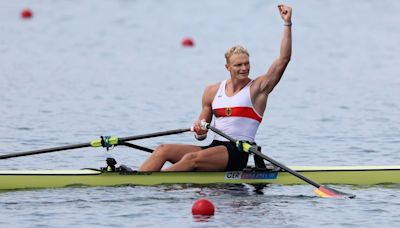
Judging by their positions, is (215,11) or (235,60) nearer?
(235,60)

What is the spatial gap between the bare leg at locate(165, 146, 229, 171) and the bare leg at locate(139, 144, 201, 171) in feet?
0.29

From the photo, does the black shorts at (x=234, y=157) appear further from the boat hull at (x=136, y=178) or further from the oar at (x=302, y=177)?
the oar at (x=302, y=177)

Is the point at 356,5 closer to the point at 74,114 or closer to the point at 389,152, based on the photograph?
the point at 74,114

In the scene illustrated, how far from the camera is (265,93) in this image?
15883 millimetres

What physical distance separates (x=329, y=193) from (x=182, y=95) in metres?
11.7

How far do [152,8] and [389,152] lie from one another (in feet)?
86.4

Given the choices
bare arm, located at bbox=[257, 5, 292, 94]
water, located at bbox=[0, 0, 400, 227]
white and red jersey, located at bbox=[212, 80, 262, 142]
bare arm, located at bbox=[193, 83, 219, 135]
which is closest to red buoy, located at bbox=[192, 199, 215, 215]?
water, located at bbox=[0, 0, 400, 227]

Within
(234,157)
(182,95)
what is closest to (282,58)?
(234,157)

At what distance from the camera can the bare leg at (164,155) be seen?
1574cm

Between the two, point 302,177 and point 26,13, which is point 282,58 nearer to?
point 302,177

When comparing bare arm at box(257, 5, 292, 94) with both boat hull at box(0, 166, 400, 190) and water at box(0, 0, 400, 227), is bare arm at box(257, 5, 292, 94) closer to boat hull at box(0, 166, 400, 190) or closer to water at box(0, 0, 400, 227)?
boat hull at box(0, 166, 400, 190)

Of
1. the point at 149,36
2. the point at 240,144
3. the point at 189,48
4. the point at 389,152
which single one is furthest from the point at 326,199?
the point at 149,36

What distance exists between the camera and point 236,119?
15898 millimetres

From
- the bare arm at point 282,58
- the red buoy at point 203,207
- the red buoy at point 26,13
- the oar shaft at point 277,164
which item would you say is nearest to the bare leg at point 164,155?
the oar shaft at point 277,164
